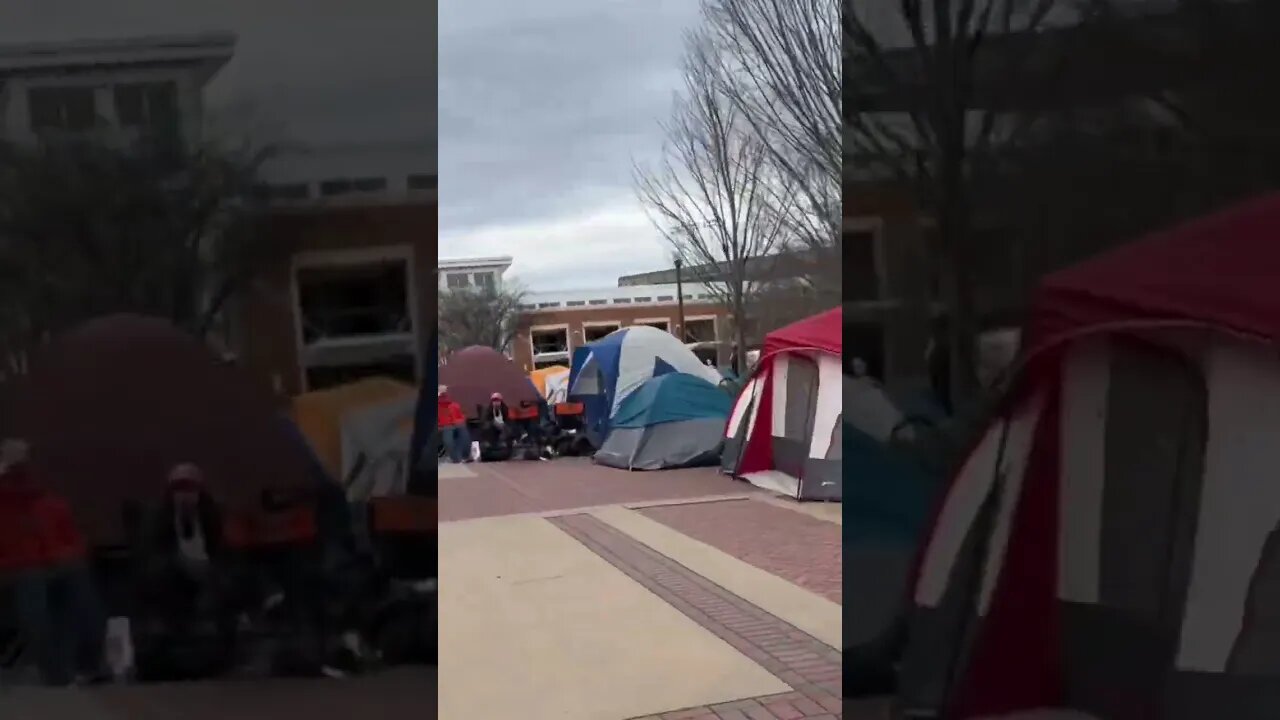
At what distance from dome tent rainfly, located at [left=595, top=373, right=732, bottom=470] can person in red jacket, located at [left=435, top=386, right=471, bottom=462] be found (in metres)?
3.21

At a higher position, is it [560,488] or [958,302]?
[958,302]

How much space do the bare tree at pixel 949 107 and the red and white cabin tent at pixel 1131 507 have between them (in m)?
0.28

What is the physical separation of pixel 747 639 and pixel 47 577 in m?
3.65

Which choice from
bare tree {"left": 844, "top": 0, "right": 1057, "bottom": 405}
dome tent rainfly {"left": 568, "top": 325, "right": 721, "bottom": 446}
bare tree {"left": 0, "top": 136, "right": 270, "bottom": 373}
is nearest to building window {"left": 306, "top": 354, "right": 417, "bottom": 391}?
bare tree {"left": 0, "top": 136, "right": 270, "bottom": 373}

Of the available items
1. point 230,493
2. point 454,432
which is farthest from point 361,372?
point 454,432

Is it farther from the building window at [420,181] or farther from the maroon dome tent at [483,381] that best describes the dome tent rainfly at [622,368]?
the building window at [420,181]

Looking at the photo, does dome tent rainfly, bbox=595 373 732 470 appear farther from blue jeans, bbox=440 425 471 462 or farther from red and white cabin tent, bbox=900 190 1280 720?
red and white cabin tent, bbox=900 190 1280 720

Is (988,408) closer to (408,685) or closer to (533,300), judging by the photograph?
(408,685)

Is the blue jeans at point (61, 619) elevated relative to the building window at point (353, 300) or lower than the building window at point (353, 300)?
lower

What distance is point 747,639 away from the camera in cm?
550

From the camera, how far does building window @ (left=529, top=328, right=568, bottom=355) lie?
48.7 m

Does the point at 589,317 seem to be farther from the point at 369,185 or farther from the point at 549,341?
the point at 369,185

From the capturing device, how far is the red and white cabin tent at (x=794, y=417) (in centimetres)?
1073

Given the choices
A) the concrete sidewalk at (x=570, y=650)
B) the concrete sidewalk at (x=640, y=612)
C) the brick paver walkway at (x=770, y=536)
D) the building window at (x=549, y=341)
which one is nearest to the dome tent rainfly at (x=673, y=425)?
the concrete sidewalk at (x=640, y=612)
